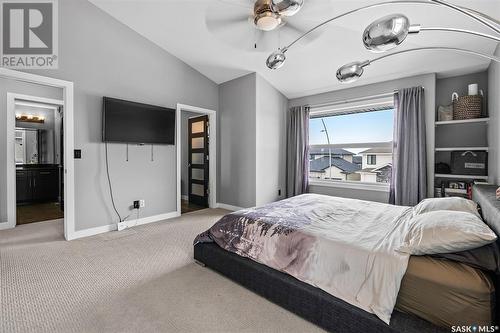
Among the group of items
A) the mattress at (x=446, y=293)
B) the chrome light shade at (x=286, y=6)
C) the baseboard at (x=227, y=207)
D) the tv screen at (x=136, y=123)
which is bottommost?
the baseboard at (x=227, y=207)

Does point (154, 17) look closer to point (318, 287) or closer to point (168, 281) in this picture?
point (168, 281)

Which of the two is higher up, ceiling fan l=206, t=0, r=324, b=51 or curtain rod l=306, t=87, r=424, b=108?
ceiling fan l=206, t=0, r=324, b=51

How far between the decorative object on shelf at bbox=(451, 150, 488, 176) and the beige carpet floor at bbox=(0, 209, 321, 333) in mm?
3201

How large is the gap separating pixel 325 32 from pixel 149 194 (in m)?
3.67

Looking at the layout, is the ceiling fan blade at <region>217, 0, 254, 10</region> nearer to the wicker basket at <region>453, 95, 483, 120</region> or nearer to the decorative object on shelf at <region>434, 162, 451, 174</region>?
the wicker basket at <region>453, 95, 483, 120</region>

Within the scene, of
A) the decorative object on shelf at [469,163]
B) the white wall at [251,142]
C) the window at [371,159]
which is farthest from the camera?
the white wall at [251,142]

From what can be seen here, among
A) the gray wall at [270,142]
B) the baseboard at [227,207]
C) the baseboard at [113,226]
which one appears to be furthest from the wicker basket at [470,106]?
the baseboard at [113,226]

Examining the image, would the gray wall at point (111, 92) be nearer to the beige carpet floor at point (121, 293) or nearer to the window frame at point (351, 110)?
the beige carpet floor at point (121, 293)

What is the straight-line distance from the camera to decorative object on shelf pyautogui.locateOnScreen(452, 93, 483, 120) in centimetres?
310

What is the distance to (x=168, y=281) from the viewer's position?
2133 millimetres

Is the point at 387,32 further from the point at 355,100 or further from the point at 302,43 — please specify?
the point at 355,100

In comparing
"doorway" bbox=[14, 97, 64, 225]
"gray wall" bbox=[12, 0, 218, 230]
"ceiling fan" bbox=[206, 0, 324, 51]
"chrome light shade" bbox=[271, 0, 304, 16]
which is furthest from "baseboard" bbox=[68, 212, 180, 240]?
"chrome light shade" bbox=[271, 0, 304, 16]

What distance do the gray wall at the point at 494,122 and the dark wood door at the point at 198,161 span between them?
4491mm

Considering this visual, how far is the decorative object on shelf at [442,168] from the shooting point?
3.42m
